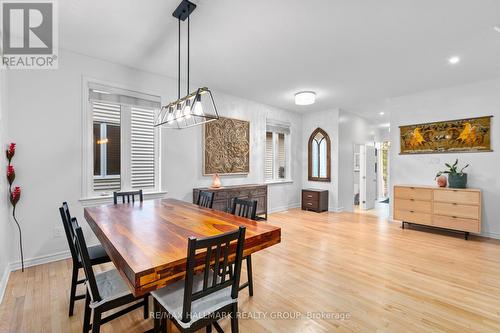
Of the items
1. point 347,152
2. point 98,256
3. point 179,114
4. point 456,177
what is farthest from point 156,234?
point 347,152

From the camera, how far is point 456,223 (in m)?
4.07

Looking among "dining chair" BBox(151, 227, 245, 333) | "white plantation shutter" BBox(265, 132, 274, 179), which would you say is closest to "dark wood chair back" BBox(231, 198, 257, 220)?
"dining chair" BBox(151, 227, 245, 333)

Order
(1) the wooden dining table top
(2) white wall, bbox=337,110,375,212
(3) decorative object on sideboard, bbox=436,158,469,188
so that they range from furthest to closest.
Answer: (2) white wall, bbox=337,110,375,212
(3) decorative object on sideboard, bbox=436,158,469,188
(1) the wooden dining table top

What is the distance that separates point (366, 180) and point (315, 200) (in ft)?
6.63

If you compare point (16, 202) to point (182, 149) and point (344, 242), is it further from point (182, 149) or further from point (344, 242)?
point (344, 242)

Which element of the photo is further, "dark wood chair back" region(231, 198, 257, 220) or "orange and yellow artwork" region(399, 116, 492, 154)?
"orange and yellow artwork" region(399, 116, 492, 154)

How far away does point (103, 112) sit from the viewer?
139 inches

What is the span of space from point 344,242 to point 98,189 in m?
3.92

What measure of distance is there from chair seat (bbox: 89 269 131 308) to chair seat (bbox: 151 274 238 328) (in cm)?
23

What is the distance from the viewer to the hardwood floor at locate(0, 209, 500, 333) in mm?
1913

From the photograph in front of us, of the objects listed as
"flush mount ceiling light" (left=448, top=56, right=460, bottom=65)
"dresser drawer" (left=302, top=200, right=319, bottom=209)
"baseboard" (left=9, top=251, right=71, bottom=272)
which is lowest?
"baseboard" (left=9, top=251, right=71, bottom=272)

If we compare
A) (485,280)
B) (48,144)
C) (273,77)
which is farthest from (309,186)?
(48,144)

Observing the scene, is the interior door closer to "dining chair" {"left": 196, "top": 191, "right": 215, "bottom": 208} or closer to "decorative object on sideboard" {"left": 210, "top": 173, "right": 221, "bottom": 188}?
"decorative object on sideboard" {"left": 210, "top": 173, "right": 221, "bottom": 188}
